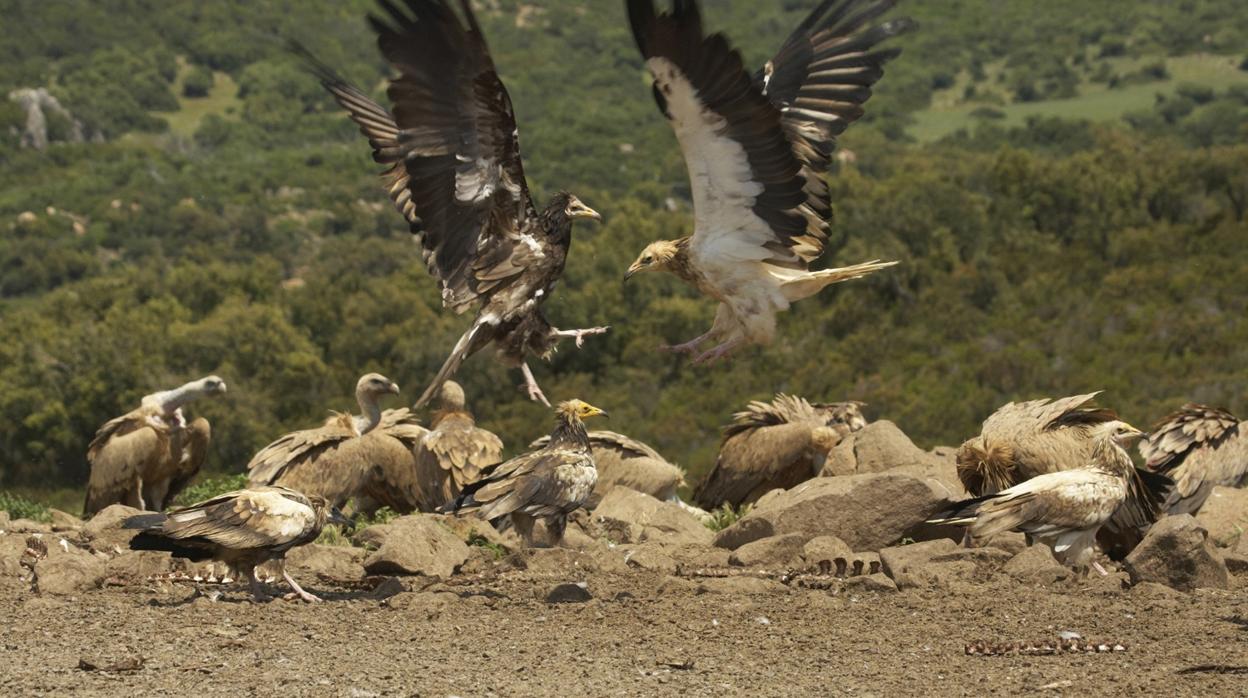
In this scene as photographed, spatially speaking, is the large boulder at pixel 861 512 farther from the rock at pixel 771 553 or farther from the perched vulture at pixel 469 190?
the perched vulture at pixel 469 190

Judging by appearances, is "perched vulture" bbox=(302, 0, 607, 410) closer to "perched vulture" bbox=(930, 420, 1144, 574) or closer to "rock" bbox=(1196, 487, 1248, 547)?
"perched vulture" bbox=(930, 420, 1144, 574)

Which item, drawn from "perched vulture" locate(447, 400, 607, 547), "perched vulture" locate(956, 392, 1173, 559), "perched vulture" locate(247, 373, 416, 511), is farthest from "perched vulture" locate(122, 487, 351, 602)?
"perched vulture" locate(956, 392, 1173, 559)

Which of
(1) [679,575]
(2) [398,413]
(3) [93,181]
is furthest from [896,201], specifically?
(3) [93,181]

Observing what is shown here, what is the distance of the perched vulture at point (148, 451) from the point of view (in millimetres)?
12680

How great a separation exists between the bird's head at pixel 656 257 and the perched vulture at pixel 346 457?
7.26 ft

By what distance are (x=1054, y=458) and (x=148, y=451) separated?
6524 mm

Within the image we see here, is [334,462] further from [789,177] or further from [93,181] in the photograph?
[93,181]

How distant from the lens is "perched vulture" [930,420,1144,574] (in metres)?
9.12

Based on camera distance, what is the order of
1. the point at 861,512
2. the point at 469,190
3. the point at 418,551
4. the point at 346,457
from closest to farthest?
1. the point at 418,551
2. the point at 861,512
3. the point at 469,190
4. the point at 346,457

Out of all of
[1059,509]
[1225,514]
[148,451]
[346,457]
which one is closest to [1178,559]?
[1059,509]

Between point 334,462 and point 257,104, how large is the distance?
91050mm

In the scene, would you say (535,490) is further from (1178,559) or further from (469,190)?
(1178,559)

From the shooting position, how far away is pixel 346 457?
39.4 feet

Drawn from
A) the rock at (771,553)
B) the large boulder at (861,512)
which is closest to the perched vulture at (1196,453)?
the large boulder at (861,512)
